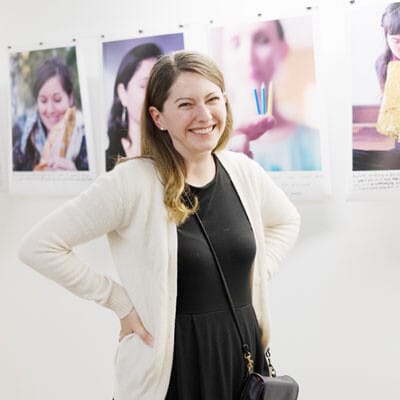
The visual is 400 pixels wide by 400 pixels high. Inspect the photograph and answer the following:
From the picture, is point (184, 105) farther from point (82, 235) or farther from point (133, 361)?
point (133, 361)

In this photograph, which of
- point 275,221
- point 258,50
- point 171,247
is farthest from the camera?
point 258,50

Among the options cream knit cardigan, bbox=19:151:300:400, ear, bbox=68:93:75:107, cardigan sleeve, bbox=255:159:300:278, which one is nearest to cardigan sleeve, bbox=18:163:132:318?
cream knit cardigan, bbox=19:151:300:400

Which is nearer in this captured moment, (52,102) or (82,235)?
(82,235)

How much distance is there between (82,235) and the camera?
1.35 meters

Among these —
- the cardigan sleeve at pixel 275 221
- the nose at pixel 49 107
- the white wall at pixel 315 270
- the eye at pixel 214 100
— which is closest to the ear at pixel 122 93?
the white wall at pixel 315 270

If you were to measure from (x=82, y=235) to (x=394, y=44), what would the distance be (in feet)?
3.30

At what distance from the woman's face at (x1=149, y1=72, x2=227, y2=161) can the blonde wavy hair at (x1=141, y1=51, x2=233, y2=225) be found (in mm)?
16

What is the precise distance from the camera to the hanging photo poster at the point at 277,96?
1822mm

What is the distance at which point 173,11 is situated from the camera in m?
2.03

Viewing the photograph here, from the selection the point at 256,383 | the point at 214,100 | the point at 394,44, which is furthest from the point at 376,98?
the point at 256,383

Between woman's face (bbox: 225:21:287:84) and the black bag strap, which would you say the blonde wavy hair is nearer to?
the black bag strap

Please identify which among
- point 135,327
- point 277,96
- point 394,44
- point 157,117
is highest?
point 394,44

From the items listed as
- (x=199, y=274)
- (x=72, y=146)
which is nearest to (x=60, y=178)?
(x=72, y=146)

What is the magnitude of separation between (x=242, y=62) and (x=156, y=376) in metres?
1.00
